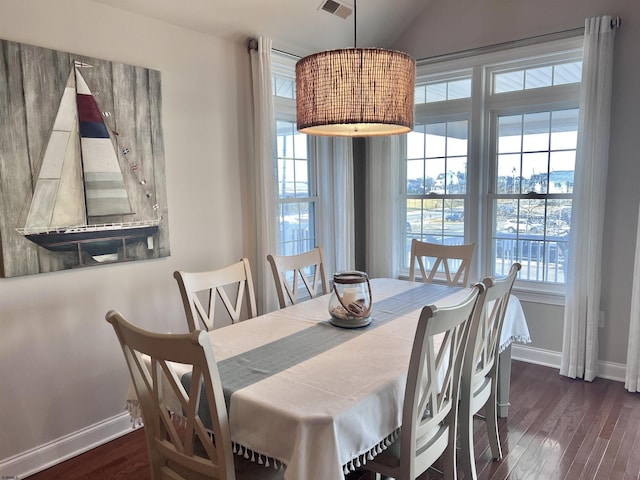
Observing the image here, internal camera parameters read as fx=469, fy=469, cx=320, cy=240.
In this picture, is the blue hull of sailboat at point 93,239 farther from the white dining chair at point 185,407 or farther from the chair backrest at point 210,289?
the white dining chair at point 185,407

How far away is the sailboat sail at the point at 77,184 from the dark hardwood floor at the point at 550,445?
1113mm

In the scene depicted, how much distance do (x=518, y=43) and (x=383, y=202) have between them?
65.0 inches

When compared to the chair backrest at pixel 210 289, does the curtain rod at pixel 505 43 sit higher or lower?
higher

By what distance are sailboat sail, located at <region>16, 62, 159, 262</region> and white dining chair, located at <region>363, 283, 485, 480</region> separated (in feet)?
6.05

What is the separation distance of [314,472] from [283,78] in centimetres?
304

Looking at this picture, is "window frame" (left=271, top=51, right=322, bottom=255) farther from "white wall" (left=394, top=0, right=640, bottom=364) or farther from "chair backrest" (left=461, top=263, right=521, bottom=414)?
"chair backrest" (left=461, top=263, right=521, bottom=414)

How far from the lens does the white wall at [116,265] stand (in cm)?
232

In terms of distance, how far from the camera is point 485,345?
209 cm

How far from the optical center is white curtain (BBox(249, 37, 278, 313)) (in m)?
3.29

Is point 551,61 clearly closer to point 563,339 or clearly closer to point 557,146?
point 557,146

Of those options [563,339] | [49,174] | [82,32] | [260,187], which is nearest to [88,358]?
[49,174]

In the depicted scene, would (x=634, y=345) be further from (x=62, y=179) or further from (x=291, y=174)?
(x=62, y=179)

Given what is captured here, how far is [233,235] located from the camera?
3.36 meters

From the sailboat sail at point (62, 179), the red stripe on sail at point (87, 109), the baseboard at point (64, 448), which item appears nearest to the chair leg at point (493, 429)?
the baseboard at point (64, 448)
